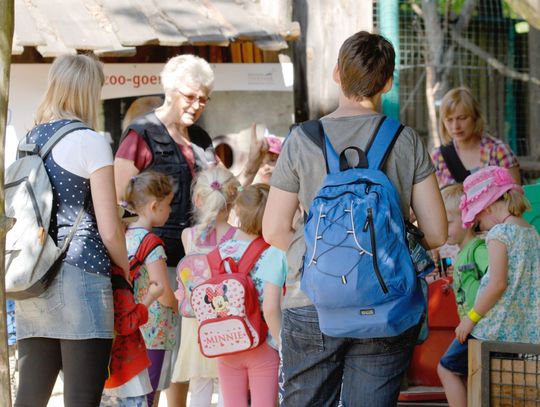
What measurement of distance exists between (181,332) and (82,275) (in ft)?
5.80

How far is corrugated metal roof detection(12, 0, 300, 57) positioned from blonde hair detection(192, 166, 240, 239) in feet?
6.91

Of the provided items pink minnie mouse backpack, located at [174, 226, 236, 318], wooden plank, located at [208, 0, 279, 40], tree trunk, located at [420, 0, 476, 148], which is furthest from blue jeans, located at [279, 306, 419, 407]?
tree trunk, located at [420, 0, 476, 148]

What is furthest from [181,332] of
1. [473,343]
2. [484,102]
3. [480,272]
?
[484,102]

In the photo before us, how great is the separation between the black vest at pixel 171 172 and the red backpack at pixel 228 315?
2.87 feet

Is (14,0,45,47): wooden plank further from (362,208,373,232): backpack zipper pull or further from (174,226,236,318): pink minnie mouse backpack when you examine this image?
(362,208,373,232): backpack zipper pull

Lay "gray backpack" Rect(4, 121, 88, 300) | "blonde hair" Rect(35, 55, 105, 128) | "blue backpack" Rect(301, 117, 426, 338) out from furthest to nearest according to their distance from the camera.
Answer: "blonde hair" Rect(35, 55, 105, 128), "gray backpack" Rect(4, 121, 88, 300), "blue backpack" Rect(301, 117, 426, 338)

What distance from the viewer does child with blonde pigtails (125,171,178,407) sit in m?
5.63

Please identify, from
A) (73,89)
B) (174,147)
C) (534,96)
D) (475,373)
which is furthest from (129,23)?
(534,96)

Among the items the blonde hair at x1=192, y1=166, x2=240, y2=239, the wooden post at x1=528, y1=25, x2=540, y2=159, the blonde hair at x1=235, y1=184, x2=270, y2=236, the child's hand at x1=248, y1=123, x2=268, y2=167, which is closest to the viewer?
the blonde hair at x1=235, y1=184, x2=270, y2=236

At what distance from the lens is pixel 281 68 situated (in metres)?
8.55

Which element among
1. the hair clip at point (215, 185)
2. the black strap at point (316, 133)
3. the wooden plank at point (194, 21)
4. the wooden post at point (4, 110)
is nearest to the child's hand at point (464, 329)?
the hair clip at point (215, 185)

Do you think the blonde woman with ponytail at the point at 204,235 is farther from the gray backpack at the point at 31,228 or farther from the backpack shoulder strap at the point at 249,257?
the gray backpack at the point at 31,228

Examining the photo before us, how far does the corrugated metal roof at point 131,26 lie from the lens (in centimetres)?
773

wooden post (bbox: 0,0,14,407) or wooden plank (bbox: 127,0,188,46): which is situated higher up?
wooden plank (bbox: 127,0,188,46)
